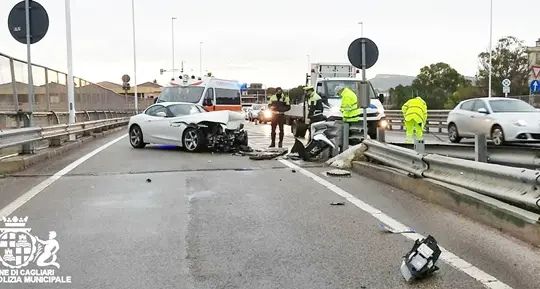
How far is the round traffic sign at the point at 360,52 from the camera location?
37.7 feet

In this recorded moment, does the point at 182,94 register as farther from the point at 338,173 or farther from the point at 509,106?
the point at 338,173

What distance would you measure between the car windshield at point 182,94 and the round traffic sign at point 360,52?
36.2 feet

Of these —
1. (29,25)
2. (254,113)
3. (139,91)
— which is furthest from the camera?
(139,91)

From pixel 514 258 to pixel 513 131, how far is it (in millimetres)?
11138

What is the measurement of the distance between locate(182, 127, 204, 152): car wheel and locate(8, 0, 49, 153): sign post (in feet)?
12.8

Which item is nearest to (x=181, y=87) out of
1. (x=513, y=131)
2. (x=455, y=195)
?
(x=513, y=131)

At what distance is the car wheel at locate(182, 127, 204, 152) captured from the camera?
14.4 meters

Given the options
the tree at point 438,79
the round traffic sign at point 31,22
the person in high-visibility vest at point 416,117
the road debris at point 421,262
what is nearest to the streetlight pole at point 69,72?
the round traffic sign at point 31,22

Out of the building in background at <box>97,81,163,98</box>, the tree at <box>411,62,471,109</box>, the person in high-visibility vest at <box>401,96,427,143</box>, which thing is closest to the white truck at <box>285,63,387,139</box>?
the person in high-visibility vest at <box>401,96,427,143</box>

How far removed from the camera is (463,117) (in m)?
17.8

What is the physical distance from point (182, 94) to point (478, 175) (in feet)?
53.7

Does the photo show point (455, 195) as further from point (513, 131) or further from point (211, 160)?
point (513, 131)

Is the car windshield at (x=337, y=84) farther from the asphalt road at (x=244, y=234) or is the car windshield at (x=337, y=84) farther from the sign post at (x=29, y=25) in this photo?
the sign post at (x=29, y=25)

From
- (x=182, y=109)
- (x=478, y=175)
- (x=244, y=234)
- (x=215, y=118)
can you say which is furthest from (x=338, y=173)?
(x=182, y=109)
